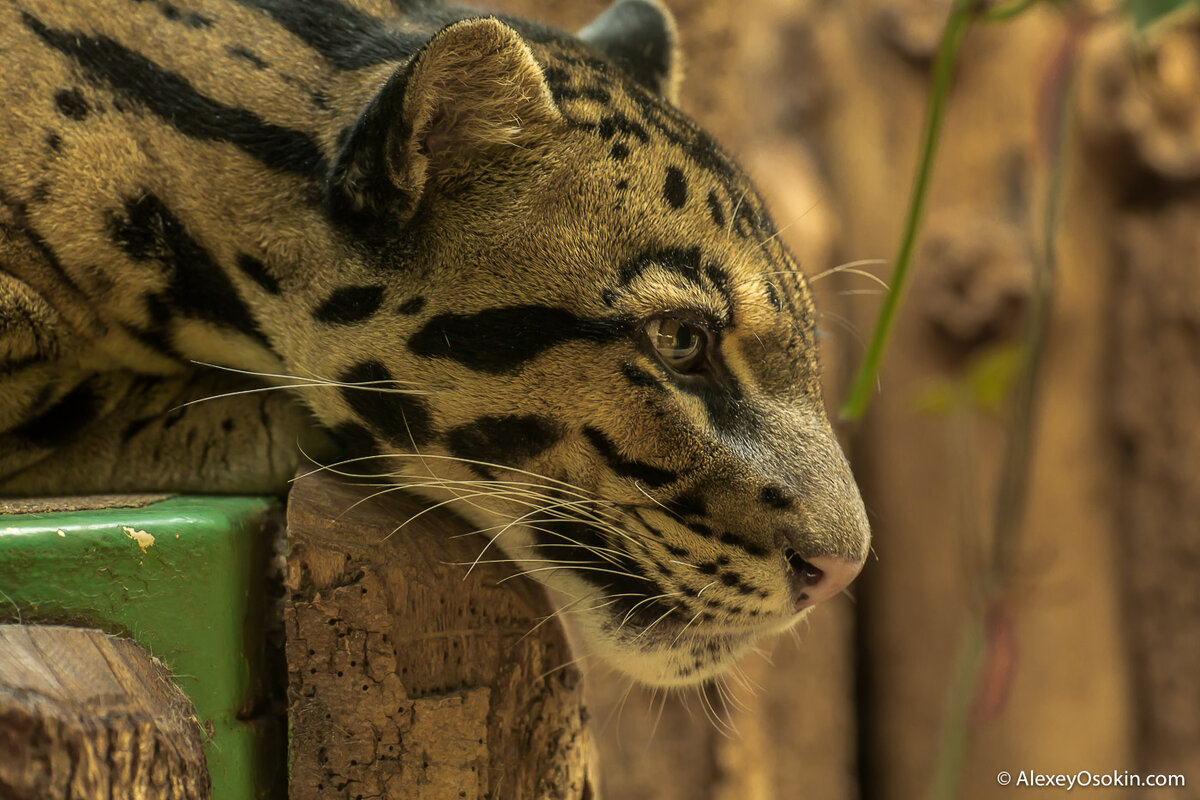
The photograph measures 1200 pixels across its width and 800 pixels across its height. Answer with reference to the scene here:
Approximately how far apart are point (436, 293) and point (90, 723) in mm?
831

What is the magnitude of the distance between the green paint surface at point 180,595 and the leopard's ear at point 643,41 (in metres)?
1.31

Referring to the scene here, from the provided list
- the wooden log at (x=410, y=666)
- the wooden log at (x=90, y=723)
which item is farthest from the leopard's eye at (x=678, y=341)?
the wooden log at (x=90, y=723)

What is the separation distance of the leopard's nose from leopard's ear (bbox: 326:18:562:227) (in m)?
0.82

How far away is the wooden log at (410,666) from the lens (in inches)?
64.2

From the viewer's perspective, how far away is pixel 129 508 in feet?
5.51

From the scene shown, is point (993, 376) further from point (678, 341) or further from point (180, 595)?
point (180, 595)

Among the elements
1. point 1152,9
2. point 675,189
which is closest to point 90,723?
point 675,189

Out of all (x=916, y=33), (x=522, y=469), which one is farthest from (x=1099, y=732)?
(x=522, y=469)

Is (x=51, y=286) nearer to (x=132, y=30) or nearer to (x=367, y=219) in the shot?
(x=132, y=30)

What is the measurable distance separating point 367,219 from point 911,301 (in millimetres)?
3469

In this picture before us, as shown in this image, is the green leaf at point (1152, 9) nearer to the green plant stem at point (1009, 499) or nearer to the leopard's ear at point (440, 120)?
the green plant stem at point (1009, 499)

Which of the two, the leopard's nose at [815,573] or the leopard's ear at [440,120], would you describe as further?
the leopard's nose at [815,573]

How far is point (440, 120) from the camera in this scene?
6.00 ft

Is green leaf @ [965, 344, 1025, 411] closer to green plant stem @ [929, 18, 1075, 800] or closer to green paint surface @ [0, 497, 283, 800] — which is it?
green plant stem @ [929, 18, 1075, 800]
